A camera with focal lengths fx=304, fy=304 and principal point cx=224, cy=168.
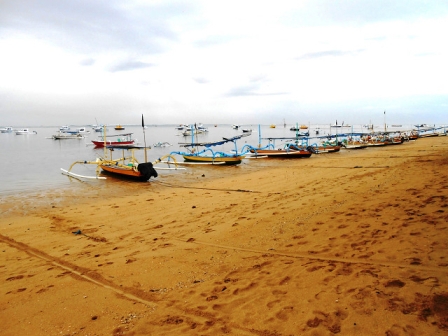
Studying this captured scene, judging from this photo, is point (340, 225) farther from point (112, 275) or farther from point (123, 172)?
point (123, 172)

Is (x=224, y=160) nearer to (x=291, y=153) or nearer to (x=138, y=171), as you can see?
(x=291, y=153)

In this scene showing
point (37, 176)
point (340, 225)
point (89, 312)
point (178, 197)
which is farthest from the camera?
point (37, 176)

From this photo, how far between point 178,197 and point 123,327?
8.33 meters

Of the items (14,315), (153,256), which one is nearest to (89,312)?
(14,315)

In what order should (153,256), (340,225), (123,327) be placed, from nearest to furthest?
1. (123,327)
2. (153,256)
3. (340,225)

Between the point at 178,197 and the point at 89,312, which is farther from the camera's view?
the point at 178,197

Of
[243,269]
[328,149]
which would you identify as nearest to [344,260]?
[243,269]

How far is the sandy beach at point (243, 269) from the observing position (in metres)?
3.48

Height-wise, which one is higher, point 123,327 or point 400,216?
point 400,216

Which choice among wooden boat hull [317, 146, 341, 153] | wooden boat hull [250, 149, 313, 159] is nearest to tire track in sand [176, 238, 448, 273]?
wooden boat hull [250, 149, 313, 159]

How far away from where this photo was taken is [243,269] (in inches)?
192

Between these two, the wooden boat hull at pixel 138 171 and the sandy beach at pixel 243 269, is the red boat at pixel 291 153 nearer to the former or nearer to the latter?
the wooden boat hull at pixel 138 171

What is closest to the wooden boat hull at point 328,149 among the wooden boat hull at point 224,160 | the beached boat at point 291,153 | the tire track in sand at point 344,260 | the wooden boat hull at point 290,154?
the beached boat at point 291,153

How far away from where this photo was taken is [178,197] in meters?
11.9
